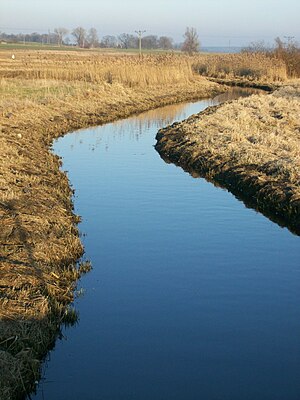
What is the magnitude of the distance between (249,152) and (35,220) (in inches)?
325

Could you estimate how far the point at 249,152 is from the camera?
16812 mm

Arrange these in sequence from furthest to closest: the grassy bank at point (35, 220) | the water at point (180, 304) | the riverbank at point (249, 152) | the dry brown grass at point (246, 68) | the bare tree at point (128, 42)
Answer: the bare tree at point (128, 42)
the dry brown grass at point (246, 68)
the riverbank at point (249, 152)
the grassy bank at point (35, 220)
the water at point (180, 304)

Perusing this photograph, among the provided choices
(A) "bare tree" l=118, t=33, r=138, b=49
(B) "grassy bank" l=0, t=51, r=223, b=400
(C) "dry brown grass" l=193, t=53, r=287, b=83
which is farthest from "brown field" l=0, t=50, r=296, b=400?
(A) "bare tree" l=118, t=33, r=138, b=49

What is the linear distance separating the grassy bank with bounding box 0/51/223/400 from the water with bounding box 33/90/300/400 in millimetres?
320

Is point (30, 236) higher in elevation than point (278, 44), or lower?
lower

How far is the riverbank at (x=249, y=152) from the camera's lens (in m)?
13.2

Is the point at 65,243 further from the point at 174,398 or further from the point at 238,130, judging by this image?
the point at 238,130

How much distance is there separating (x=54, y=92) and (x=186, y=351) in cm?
2495

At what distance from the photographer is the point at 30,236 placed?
986 centimetres

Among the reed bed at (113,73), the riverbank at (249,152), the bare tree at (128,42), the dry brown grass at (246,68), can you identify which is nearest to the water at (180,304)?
the riverbank at (249,152)

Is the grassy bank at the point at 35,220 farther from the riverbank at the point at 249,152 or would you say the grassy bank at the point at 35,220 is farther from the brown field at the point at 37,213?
the riverbank at the point at 249,152

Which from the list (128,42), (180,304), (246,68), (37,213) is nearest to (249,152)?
(37,213)

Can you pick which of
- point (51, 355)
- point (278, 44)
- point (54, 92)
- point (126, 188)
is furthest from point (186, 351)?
point (278, 44)

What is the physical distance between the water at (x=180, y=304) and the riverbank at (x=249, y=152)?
1.98 feet
